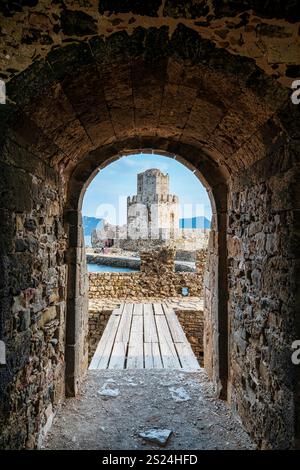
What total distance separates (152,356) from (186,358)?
1.75 ft

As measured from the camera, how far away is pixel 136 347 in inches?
221

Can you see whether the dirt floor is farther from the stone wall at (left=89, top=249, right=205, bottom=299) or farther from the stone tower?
the stone tower

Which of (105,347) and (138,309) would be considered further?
(138,309)

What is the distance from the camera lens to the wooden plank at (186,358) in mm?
4715

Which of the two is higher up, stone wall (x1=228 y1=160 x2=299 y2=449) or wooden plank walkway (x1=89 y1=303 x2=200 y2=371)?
stone wall (x1=228 y1=160 x2=299 y2=449)

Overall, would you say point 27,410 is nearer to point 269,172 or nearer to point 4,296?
point 4,296

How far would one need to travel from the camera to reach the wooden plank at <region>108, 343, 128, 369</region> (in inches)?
190

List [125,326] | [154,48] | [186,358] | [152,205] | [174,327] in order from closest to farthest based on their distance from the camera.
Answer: [154,48] → [186,358] → [174,327] → [125,326] → [152,205]

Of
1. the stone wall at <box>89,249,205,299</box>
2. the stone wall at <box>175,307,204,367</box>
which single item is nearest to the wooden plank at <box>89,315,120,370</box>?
the stone wall at <box>175,307,204,367</box>

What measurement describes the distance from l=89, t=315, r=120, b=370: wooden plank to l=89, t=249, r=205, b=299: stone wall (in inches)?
84.9

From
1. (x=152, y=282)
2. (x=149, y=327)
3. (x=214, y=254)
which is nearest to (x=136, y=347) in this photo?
(x=149, y=327)

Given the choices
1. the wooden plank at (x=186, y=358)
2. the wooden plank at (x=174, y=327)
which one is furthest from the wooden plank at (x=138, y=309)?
the wooden plank at (x=186, y=358)

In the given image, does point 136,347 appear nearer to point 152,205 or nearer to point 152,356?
point 152,356

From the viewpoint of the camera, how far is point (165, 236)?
34.6 m
